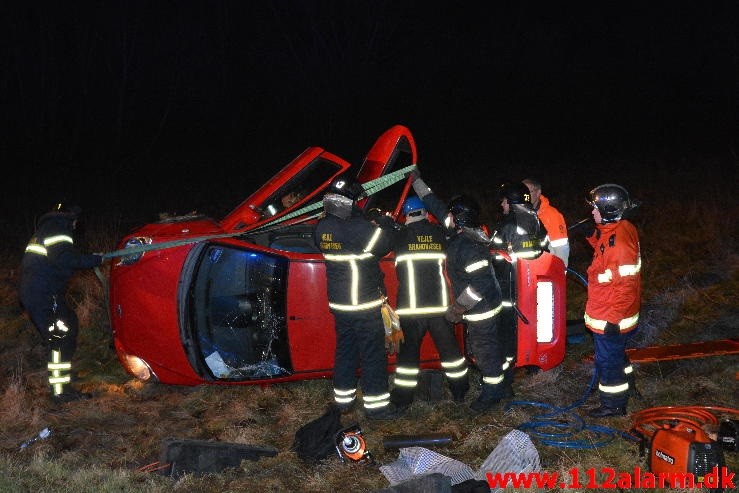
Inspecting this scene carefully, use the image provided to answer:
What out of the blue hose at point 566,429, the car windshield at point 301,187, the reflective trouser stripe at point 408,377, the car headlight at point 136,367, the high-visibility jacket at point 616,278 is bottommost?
the blue hose at point 566,429

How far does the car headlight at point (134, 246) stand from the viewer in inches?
223

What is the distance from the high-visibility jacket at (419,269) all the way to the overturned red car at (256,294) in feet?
0.96

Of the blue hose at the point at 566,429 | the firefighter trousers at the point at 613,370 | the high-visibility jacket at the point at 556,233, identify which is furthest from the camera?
the high-visibility jacket at the point at 556,233

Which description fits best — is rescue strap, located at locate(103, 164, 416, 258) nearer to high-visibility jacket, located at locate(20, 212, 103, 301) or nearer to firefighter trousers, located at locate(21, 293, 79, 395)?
high-visibility jacket, located at locate(20, 212, 103, 301)

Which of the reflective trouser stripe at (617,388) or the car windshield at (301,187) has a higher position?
the car windshield at (301,187)

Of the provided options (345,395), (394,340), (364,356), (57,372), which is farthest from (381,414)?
(57,372)

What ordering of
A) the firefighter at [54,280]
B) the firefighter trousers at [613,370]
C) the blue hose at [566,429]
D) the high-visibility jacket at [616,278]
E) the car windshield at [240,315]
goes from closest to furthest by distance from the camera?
the blue hose at [566,429]
the high-visibility jacket at [616,278]
the firefighter trousers at [613,370]
the car windshield at [240,315]
the firefighter at [54,280]

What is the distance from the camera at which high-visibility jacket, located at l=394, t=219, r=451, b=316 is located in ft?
17.8

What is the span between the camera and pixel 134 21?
32.7 m

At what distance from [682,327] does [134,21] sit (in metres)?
31.5

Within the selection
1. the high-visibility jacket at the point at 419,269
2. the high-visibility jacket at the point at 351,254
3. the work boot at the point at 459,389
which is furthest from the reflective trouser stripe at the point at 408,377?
the high-visibility jacket at the point at 351,254

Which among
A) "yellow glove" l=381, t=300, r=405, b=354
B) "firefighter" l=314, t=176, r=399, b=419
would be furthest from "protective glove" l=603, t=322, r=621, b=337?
"firefighter" l=314, t=176, r=399, b=419

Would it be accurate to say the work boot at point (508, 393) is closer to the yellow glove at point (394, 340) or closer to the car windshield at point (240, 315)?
the yellow glove at point (394, 340)

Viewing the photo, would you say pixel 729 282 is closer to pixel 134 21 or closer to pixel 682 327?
pixel 682 327
